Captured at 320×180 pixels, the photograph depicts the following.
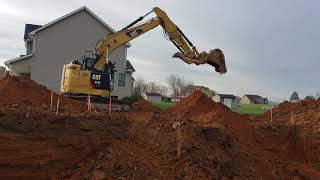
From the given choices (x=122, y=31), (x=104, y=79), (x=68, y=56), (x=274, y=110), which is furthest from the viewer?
(x=68, y=56)

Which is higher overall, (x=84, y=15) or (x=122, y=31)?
(x=84, y=15)

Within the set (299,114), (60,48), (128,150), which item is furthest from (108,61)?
(60,48)

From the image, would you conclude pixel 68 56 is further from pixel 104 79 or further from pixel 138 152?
pixel 138 152

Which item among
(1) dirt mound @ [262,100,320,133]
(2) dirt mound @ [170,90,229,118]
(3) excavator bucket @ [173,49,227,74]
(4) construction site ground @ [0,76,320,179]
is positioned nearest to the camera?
(4) construction site ground @ [0,76,320,179]

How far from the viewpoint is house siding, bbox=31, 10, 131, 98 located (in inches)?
1394

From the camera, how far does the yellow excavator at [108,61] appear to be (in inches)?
764

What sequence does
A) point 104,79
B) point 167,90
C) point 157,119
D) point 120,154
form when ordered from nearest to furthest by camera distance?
point 120,154, point 157,119, point 104,79, point 167,90

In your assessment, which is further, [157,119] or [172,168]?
[157,119]

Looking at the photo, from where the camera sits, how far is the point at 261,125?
65.8 ft

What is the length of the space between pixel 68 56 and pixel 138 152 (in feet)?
82.0

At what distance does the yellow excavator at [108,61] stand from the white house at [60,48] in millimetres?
→ 15020

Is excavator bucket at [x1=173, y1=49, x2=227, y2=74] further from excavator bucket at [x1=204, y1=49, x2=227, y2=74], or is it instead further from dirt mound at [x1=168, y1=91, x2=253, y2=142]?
dirt mound at [x1=168, y1=91, x2=253, y2=142]

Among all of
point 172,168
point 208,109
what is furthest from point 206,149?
point 208,109

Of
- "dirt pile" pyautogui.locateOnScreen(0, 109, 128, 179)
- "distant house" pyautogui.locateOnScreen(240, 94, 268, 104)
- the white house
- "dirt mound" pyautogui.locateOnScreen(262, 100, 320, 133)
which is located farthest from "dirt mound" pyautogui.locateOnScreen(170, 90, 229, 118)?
"distant house" pyautogui.locateOnScreen(240, 94, 268, 104)
